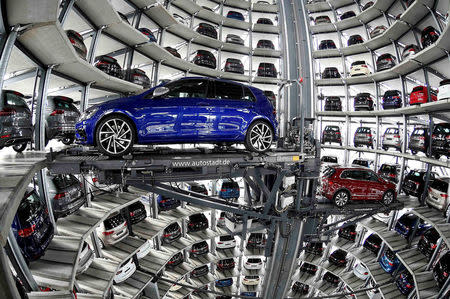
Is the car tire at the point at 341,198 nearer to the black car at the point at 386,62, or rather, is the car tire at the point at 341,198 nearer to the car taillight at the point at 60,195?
the black car at the point at 386,62

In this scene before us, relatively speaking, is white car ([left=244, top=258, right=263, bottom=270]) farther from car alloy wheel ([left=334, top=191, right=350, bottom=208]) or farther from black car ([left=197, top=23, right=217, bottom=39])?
black car ([left=197, top=23, right=217, bottom=39])

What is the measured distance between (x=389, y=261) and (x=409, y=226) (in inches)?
65.1

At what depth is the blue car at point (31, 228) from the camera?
9.90 feet

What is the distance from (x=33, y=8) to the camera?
2.69 metres

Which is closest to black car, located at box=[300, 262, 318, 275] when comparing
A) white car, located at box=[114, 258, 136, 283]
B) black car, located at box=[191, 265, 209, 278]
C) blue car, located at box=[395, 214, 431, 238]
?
blue car, located at box=[395, 214, 431, 238]

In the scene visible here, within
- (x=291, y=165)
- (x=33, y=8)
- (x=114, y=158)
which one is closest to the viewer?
(x=33, y=8)

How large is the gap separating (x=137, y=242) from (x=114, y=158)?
439 cm

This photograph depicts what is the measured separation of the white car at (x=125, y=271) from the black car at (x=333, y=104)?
11867 millimetres

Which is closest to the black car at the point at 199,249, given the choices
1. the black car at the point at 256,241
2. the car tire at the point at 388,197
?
the black car at the point at 256,241

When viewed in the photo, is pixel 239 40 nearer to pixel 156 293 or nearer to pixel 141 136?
pixel 141 136

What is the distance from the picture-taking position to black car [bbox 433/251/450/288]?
5.69m

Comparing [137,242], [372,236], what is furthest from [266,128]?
[372,236]

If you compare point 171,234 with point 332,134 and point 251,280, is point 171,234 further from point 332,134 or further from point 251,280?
point 332,134

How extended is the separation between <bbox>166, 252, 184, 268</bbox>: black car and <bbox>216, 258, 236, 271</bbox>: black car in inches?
104
